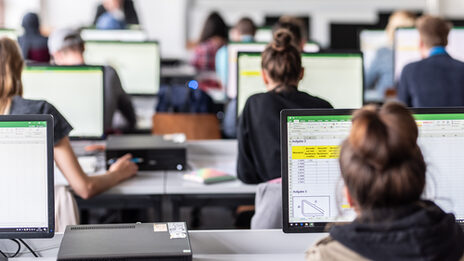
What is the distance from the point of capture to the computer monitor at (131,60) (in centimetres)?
554

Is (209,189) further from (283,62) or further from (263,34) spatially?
→ (263,34)

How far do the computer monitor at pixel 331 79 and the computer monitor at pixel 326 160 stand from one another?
1.83 m

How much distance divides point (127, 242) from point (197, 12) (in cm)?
865

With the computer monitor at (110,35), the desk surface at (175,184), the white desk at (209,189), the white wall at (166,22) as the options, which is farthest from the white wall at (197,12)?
the white desk at (209,189)

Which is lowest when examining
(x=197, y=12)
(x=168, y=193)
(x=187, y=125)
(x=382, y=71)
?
(x=168, y=193)

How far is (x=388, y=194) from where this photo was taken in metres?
1.49

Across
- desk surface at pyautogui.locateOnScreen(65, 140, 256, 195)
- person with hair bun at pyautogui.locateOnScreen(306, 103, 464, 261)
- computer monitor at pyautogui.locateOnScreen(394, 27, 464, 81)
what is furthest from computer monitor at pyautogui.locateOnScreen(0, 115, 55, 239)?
computer monitor at pyautogui.locateOnScreen(394, 27, 464, 81)

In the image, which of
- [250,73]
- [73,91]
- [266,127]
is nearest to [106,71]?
[73,91]

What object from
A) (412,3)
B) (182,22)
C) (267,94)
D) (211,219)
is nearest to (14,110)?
(267,94)

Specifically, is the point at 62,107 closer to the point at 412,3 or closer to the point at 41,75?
the point at 41,75

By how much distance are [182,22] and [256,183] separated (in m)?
7.49

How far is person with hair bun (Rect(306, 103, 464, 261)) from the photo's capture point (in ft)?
4.84

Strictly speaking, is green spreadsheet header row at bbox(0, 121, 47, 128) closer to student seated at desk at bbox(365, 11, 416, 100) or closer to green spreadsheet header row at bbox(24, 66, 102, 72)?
green spreadsheet header row at bbox(24, 66, 102, 72)

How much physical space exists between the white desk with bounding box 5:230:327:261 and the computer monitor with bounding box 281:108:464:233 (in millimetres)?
85
